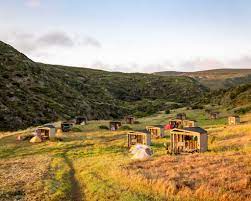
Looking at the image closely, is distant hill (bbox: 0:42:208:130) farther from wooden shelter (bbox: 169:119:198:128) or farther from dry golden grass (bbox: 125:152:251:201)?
dry golden grass (bbox: 125:152:251:201)

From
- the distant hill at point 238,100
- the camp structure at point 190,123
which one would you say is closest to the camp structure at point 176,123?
the camp structure at point 190,123

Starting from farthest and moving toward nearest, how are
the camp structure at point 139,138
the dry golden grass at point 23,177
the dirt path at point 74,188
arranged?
the camp structure at point 139,138 → the dry golden grass at point 23,177 → the dirt path at point 74,188

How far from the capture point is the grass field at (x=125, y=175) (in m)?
21.3

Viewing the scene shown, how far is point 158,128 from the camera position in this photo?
56.1m

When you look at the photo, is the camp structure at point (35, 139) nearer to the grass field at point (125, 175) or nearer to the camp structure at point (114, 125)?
the grass field at point (125, 175)

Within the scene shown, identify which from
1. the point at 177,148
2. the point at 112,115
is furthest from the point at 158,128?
the point at 112,115

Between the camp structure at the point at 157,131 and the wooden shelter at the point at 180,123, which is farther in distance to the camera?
the wooden shelter at the point at 180,123

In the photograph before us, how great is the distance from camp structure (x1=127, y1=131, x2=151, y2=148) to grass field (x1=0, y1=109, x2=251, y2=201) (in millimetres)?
1316

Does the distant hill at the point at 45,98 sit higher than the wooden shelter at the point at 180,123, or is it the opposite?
the distant hill at the point at 45,98

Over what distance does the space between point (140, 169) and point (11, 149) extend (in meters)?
27.5

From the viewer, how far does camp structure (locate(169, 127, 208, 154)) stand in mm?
40625

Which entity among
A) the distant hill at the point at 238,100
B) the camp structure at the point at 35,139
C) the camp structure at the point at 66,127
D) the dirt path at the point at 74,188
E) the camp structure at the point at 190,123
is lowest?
the camp structure at the point at 35,139

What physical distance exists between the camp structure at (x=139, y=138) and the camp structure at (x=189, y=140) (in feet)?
17.1

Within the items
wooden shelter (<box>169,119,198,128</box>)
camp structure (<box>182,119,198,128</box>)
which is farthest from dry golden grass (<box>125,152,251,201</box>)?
wooden shelter (<box>169,119,198,128</box>)
